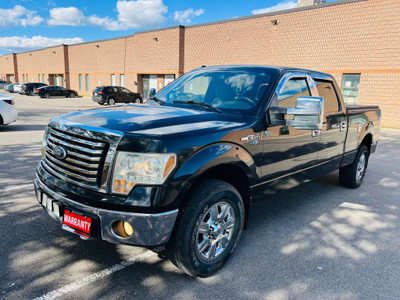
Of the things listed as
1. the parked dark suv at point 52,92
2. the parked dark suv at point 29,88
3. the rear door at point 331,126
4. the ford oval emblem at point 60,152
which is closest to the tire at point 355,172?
the rear door at point 331,126

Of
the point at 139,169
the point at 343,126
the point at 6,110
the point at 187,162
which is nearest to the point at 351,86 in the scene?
the point at 343,126

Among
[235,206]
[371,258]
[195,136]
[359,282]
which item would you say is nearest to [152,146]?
[195,136]

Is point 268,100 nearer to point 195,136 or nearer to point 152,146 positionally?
point 195,136

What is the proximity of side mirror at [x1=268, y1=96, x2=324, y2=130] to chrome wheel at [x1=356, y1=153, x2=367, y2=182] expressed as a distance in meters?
2.92

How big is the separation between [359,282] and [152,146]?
222 cm

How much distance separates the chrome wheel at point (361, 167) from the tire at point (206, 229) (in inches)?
139

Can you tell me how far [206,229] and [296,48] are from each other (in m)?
19.8

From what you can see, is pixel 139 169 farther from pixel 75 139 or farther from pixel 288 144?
pixel 288 144

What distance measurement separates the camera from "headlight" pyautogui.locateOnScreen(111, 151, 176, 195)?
7.26 ft

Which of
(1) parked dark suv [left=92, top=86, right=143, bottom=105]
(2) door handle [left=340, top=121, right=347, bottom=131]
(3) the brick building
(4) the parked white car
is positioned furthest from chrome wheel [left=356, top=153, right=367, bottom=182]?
(1) parked dark suv [left=92, top=86, right=143, bottom=105]

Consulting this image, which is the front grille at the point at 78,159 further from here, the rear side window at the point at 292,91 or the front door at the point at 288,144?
the rear side window at the point at 292,91

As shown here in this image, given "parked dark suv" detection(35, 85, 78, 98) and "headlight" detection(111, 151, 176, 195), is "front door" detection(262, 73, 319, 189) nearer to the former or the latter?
"headlight" detection(111, 151, 176, 195)

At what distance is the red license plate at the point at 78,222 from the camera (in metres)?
2.32

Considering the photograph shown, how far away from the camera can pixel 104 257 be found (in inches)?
116
